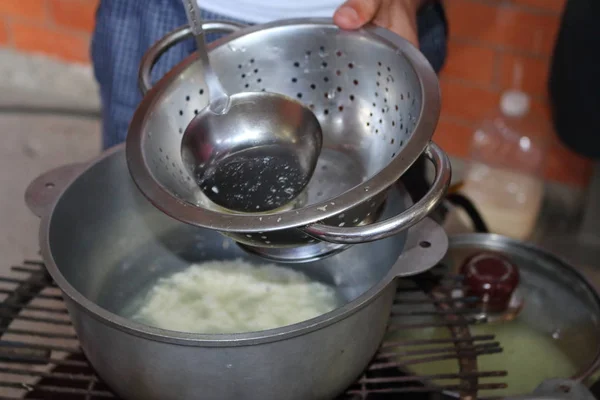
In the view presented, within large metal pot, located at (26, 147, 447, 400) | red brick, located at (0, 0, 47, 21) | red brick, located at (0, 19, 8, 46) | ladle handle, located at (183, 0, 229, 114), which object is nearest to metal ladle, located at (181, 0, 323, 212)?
ladle handle, located at (183, 0, 229, 114)

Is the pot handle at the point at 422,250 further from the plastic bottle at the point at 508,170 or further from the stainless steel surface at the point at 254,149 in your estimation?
the plastic bottle at the point at 508,170

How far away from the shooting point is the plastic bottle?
5.06 feet

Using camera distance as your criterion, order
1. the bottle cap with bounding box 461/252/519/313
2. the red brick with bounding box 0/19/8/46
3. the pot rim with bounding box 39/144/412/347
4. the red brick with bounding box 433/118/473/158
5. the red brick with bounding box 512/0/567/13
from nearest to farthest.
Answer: the pot rim with bounding box 39/144/412/347 < the bottle cap with bounding box 461/252/519/313 < the red brick with bounding box 512/0/567/13 < the red brick with bounding box 433/118/473/158 < the red brick with bounding box 0/19/8/46

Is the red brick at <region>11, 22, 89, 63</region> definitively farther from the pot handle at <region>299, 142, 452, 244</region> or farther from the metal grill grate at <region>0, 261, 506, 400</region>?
the pot handle at <region>299, 142, 452, 244</region>

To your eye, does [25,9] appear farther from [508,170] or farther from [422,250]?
[422,250]

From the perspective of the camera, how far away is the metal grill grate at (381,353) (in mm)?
653

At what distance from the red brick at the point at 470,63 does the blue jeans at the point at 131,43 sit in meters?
0.54

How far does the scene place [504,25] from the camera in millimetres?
1475

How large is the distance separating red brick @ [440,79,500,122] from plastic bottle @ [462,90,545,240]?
0.08 ft

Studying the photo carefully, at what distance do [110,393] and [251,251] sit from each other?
19 cm

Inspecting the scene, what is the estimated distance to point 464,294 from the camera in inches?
32.8

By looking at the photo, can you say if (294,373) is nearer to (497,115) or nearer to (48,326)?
(48,326)

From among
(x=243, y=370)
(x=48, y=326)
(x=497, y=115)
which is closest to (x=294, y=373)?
(x=243, y=370)

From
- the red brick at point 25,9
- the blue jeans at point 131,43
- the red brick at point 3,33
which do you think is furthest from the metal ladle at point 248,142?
the red brick at point 3,33
